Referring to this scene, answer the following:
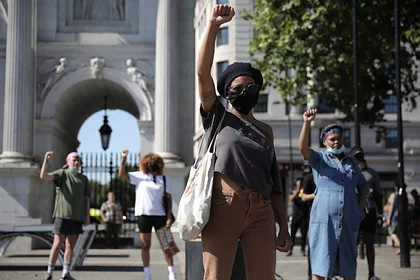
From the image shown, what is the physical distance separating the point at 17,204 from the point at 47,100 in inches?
112

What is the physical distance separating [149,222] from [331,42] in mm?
16476

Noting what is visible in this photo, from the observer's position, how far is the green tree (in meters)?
26.2

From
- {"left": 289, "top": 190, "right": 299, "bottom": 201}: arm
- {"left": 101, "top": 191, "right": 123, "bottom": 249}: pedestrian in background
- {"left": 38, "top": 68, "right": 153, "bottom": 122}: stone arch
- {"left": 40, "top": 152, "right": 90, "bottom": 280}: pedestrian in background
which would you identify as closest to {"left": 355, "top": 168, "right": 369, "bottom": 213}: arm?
{"left": 40, "top": 152, "right": 90, "bottom": 280}: pedestrian in background

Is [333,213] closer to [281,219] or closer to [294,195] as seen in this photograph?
[281,219]

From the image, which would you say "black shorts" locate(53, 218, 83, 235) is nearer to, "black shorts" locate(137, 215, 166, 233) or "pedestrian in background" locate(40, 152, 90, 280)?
"pedestrian in background" locate(40, 152, 90, 280)

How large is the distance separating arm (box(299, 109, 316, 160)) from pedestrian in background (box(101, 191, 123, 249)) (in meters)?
14.6

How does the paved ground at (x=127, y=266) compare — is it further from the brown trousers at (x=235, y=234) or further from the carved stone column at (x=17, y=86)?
the brown trousers at (x=235, y=234)

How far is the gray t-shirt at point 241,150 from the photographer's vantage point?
17.0ft

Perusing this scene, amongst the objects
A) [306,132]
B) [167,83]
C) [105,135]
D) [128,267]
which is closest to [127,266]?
[128,267]

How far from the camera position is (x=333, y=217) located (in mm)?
8219

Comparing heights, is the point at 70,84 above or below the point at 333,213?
above

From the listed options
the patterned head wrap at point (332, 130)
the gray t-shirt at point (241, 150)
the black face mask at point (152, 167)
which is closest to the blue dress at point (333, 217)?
the patterned head wrap at point (332, 130)

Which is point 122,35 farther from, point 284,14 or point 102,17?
point 284,14

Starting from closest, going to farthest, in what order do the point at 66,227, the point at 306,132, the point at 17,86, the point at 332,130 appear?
the point at 306,132, the point at 332,130, the point at 66,227, the point at 17,86
